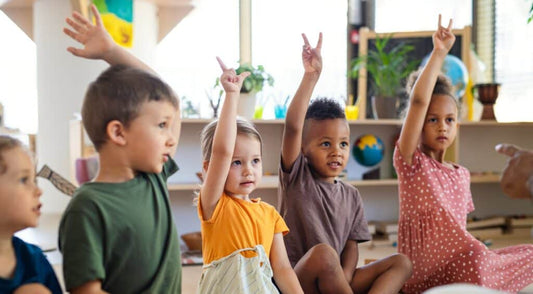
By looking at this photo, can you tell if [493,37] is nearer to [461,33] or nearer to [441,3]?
[441,3]

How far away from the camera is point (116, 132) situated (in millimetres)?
1065

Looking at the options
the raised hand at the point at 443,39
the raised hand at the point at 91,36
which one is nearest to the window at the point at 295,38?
the raised hand at the point at 443,39

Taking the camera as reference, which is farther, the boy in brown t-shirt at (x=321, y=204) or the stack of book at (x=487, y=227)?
the stack of book at (x=487, y=227)

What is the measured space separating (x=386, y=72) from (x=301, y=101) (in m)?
2.28

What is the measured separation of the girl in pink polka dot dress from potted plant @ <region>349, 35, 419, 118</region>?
171cm

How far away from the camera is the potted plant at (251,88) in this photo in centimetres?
338

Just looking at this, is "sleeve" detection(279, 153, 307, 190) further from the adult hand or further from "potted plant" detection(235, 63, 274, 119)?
"potted plant" detection(235, 63, 274, 119)

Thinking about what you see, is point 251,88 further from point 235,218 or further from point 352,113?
point 235,218

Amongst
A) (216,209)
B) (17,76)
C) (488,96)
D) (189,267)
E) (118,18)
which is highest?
(118,18)

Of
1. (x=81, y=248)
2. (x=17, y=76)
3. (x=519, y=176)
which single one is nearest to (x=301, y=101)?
(x=519, y=176)

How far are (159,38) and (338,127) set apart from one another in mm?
3673

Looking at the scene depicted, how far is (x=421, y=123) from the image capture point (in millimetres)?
1897

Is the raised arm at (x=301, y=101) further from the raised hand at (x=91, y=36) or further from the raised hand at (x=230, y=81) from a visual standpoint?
the raised hand at (x=91, y=36)

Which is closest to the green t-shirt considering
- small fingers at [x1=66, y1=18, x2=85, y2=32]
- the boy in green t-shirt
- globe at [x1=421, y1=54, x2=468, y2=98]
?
the boy in green t-shirt
